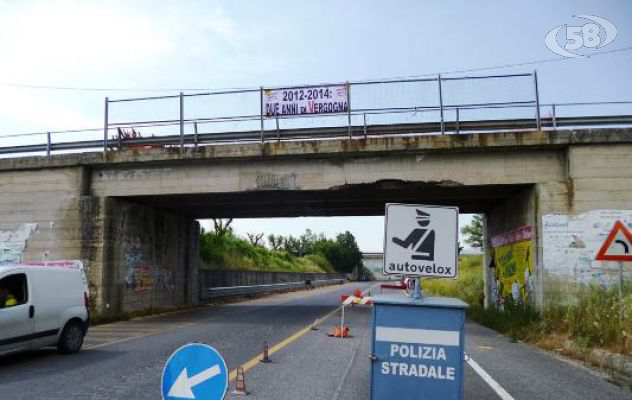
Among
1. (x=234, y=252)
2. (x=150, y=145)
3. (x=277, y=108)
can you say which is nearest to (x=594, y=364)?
(x=277, y=108)

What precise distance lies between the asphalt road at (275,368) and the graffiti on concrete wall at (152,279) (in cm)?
547

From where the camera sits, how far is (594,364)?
32.4 ft

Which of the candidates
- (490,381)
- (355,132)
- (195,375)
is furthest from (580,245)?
(195,375)

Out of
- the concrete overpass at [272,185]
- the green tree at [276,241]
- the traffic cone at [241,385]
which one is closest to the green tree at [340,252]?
the green tree at [276,241]

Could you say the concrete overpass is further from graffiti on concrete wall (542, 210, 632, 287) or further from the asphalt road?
the asphalt road

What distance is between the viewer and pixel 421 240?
19.7 ft

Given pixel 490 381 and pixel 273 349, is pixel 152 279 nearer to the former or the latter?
pixel 273 349

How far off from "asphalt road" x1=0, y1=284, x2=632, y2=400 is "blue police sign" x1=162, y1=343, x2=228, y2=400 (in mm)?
3076

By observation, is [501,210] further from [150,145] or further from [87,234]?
[87,234]

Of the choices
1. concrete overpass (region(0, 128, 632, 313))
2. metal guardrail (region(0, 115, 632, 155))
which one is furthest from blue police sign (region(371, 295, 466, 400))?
metal guardrail (region(0, 115, 632, 155))

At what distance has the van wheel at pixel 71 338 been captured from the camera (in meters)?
10.9

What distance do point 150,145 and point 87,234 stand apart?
11.5 ft

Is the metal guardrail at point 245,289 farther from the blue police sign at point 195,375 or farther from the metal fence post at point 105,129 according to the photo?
the blue police sign at point 195,375

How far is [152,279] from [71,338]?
10.3 metres
